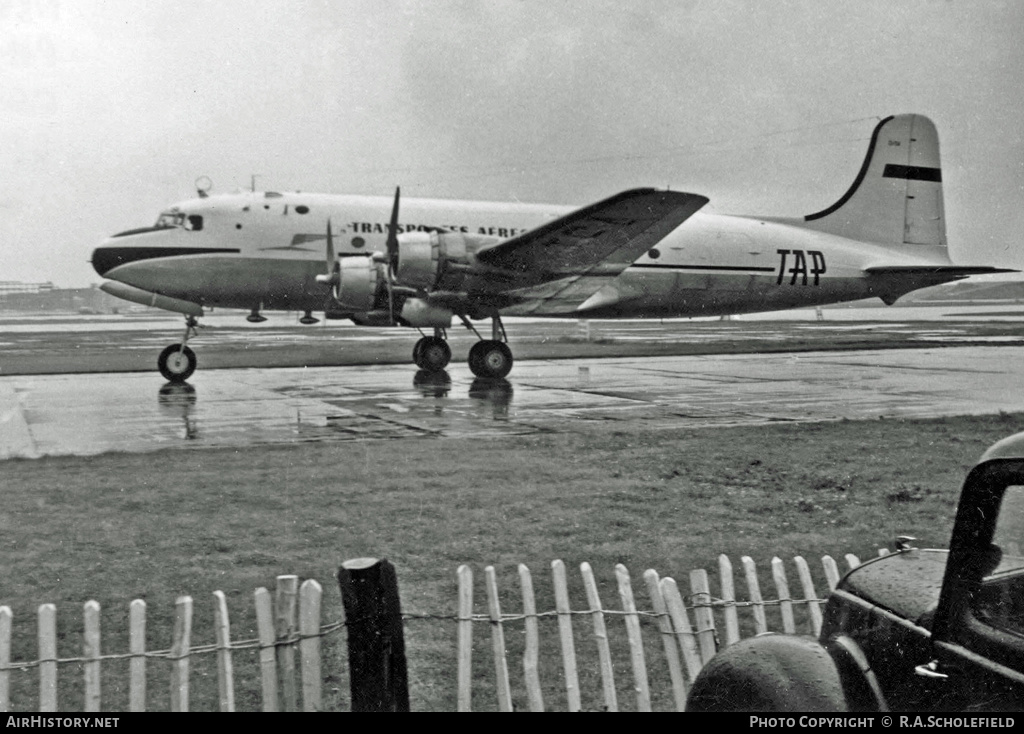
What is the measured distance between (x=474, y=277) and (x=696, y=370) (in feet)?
20.7

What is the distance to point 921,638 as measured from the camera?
9.07 feet

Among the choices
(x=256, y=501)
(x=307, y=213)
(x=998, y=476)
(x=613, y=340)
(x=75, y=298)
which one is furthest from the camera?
(x=75, y=298)

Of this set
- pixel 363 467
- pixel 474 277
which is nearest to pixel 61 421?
pixel 363 467

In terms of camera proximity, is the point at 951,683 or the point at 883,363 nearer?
the point at 951,683

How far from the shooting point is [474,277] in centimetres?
1762

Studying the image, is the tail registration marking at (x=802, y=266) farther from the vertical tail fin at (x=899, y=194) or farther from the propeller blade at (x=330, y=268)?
the propeller blade at (x=330, y=268)

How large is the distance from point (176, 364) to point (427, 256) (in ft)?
17.4

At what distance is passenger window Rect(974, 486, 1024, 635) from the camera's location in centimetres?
255

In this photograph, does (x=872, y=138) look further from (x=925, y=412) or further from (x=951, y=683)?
(x=951, y=683)

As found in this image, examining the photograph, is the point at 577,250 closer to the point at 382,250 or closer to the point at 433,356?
the point at 433,356

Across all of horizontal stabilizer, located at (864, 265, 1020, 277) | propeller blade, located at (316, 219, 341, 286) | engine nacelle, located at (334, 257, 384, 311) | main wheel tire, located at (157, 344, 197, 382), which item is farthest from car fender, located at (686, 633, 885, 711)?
horizontal stabilizer, located at (864, 265, 1020, 277)

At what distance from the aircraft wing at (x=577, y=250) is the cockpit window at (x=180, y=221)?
19.6 ft

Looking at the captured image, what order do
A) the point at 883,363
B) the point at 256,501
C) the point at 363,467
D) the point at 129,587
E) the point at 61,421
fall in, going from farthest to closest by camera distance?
the point at 883,363 → the point at 61,421 → the point at 363,467 → the point at 256,501 → the point at 129,587

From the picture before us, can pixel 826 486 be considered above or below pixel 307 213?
below
